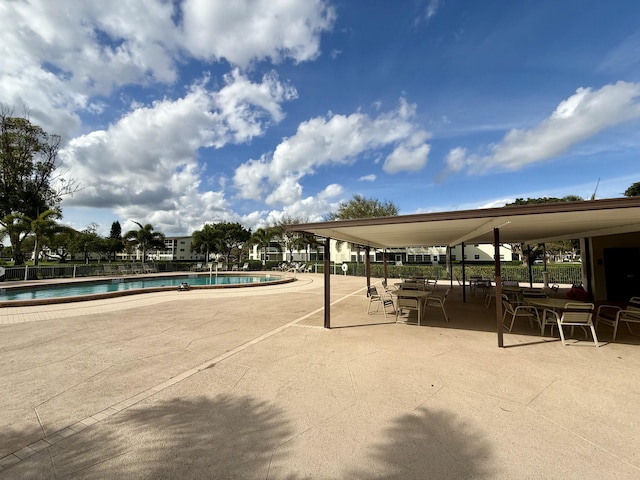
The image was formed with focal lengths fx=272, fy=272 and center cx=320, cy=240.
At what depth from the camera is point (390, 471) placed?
2297mm

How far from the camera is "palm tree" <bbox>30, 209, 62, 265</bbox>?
21.2 metres

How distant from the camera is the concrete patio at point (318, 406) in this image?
2.38 meters

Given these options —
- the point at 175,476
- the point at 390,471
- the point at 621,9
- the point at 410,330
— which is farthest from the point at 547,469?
the point at 621,9

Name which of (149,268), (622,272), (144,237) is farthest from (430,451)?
(144,237)

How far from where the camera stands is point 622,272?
1005cm

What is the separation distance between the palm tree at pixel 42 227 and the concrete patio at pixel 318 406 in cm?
2117

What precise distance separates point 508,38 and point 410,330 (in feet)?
34.4

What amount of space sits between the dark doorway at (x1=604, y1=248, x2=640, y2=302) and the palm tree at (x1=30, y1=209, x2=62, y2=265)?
3427 cm

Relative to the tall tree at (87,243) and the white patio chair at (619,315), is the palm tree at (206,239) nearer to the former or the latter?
the tall tree at (87,243)

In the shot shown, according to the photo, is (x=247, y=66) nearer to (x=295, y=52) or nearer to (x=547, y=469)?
(x=295, y=52)

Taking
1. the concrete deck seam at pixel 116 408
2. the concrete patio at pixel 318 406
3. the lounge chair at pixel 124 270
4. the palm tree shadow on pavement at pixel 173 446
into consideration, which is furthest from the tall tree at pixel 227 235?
the palm tree shadow on pavement at pixel 173 446

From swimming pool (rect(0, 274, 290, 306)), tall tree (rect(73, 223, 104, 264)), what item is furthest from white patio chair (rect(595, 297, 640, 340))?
tall tree (rect(73, 223, 104, 264))

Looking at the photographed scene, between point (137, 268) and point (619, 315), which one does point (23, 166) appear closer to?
point (137, 268)

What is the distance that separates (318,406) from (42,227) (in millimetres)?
28459
